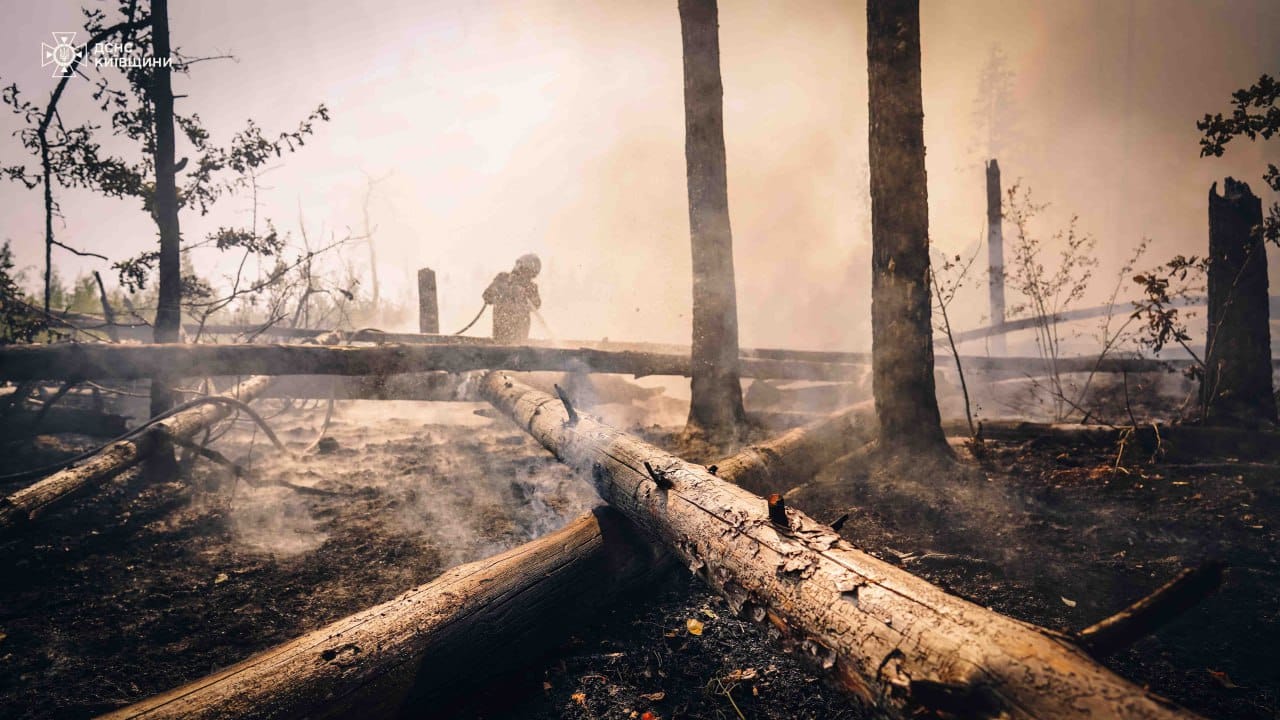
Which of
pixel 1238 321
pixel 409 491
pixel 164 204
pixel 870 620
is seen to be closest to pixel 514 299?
pixel 164 204

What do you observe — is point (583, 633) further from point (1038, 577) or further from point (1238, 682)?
point (1238, 682)

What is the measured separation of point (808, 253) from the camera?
118 feet

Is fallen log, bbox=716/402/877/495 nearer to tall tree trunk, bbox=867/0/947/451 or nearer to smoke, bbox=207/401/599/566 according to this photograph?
tall tree trunk, bbox=867/0/947/451

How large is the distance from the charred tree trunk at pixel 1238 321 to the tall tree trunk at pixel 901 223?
276cm

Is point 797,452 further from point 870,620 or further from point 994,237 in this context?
point 994,237

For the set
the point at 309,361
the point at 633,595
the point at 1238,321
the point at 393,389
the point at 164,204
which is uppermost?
the point at 164,204

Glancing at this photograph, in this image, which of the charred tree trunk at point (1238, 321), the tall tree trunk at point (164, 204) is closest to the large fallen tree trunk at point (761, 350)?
the tall tree trunk at point (164, 204)

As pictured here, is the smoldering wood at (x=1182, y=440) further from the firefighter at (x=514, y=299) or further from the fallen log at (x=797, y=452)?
the firefighter at (x=514, y=299)

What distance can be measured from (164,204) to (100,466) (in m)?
3.17

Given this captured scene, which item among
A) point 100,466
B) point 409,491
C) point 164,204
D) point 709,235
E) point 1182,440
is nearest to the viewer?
point 100,466

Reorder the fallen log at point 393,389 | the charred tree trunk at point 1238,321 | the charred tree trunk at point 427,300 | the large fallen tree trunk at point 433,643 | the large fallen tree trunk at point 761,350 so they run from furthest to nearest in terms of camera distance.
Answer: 1. the charred tree trunk at point 427,300
2. the large fallen tree trunk at point 761,350
3. the fallen log at point 393,389
4. the charred tree trunk at point 1238,321
5. the large fallen tree trunk at point 433,643

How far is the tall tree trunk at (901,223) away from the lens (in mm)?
4320

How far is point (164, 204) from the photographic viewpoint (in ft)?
18.5

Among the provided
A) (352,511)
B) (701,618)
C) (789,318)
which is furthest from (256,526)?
(789,318)
